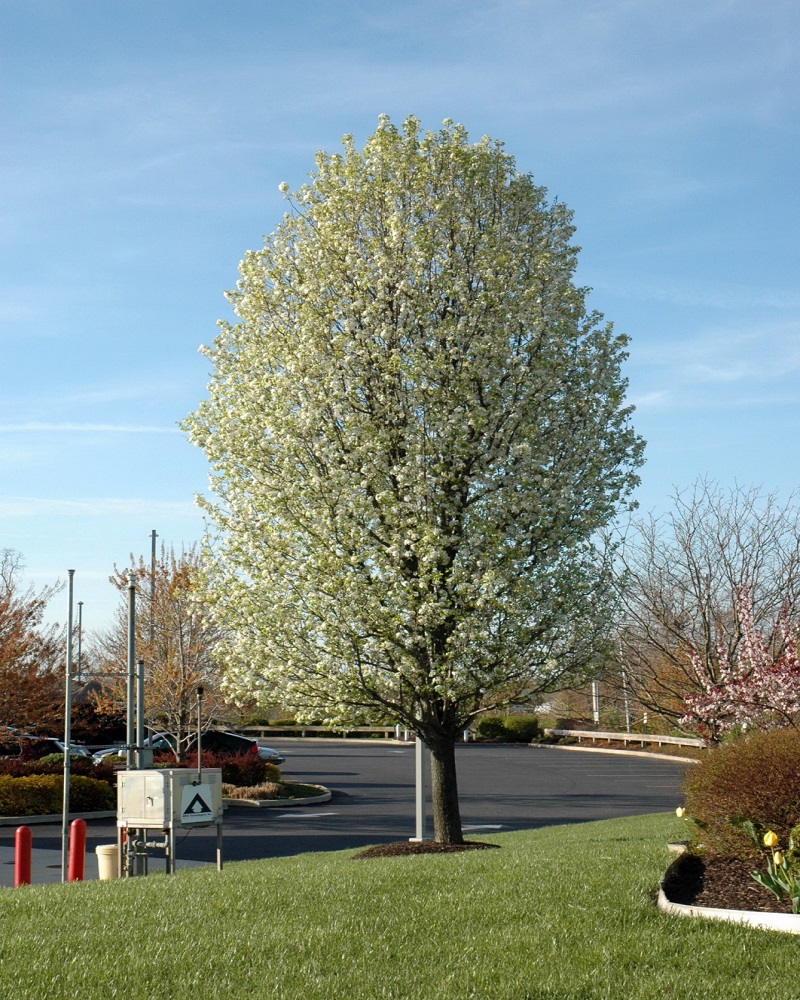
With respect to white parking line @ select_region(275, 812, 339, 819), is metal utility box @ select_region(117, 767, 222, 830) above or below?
above

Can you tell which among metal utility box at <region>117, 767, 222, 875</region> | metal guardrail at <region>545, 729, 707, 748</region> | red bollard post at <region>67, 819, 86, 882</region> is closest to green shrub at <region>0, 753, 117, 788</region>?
red bollard post at <region>67, 819, 86, 882</region>

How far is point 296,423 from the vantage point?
13.4 m

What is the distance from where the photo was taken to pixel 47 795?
76.8ft

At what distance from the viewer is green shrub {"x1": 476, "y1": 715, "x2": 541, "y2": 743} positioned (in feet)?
181

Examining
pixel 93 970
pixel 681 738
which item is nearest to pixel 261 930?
pixel 93 970

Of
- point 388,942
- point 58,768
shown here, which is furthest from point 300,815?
point 388,942

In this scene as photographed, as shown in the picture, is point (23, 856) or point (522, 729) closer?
point (23, 856)

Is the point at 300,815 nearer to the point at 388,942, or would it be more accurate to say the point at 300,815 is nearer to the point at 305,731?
the point at 388,942

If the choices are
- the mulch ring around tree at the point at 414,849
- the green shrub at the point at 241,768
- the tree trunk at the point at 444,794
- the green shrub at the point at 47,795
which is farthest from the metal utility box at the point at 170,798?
the green shrub at the point at 241,768

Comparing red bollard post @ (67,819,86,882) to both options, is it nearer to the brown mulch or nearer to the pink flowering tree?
the brown mulch

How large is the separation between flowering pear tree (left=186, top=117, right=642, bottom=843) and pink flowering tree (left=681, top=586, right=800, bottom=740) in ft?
12.1

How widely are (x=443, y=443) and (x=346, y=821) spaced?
12.0 m

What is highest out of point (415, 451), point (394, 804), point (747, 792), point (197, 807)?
point (415, 451)

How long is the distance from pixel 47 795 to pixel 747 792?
1813 cm
